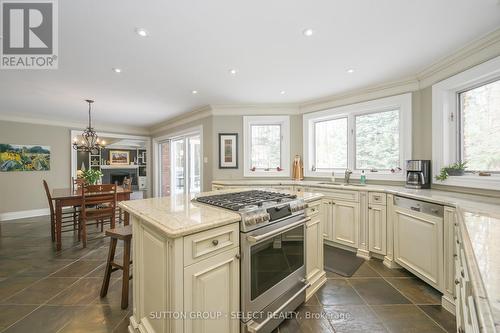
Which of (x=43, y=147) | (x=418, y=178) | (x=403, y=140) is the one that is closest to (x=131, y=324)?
(x=418, y=178)

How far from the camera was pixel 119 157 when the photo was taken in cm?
831

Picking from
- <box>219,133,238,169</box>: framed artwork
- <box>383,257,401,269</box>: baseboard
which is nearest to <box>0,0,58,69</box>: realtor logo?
<box>219,133,238,169</box>: framed artwork

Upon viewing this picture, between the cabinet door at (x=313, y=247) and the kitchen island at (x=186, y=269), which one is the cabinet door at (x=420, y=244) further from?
the kitchen island at (x=186, y=269)

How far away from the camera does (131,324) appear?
1.49m

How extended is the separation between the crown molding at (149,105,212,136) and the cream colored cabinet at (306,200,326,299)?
3.07m

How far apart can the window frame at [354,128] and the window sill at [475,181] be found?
581mm

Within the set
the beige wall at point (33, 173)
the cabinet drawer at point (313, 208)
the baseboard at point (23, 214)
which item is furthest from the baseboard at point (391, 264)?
the baseboard at point (23, 214)

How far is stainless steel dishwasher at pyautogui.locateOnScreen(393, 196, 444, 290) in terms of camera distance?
1867 millimetres

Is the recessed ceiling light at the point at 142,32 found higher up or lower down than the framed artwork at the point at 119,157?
higher up

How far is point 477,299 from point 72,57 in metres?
3.43

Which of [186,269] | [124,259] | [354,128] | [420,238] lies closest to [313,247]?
[420,238]

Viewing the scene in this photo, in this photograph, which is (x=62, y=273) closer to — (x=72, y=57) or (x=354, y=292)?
(x=72, y=57)

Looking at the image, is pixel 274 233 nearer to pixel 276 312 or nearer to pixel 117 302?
pixel 276 312

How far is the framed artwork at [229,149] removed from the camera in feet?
13.6
